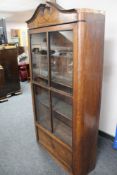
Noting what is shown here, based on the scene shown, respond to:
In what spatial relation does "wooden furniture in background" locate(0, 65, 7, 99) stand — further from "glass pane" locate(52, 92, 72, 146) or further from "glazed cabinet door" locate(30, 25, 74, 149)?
"glass pane" locate(52, 92, 72, 146)

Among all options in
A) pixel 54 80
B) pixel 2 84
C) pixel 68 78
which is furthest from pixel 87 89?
pixel 2 84

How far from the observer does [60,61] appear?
1715 millimetres

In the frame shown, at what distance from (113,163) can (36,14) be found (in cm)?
188

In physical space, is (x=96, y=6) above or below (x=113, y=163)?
above

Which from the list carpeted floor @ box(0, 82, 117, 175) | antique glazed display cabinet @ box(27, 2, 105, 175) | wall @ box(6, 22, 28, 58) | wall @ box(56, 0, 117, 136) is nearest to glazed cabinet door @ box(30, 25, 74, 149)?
antique glazed display cabinet @ box(27, 2, 105, 175)

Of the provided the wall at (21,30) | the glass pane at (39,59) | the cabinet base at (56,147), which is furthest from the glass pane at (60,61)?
the wall at (21,30)

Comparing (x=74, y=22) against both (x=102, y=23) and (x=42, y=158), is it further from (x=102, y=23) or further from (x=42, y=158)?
(x=42, y=158)

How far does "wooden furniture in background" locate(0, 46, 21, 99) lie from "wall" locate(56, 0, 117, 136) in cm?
191

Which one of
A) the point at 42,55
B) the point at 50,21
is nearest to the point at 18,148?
the point at 42,55

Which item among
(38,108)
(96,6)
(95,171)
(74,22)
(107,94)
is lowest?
(95,171)

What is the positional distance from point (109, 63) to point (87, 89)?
0.83 metres

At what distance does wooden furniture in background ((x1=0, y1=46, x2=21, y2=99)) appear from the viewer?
3.74 meters

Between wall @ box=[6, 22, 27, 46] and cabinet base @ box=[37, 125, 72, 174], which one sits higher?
wall @ box=[6, 22, 27, 46]

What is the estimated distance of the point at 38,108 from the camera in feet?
6.88
